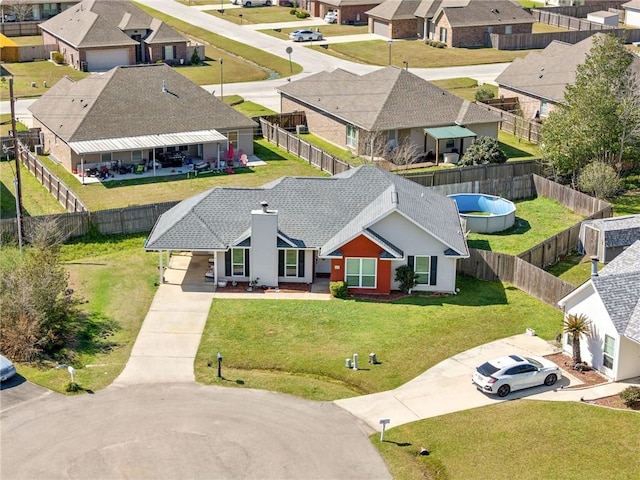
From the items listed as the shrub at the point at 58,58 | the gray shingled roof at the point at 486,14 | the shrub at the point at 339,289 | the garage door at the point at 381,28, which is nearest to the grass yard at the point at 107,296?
the shrub at the point at 339,289

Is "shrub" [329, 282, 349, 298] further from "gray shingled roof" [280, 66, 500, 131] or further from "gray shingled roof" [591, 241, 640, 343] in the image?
"gray shingled roof" [280, 66, 500, 131]

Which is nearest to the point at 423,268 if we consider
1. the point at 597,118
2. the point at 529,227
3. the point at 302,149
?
the point at 529,227

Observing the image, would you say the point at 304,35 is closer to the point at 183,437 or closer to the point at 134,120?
the point at 134,120


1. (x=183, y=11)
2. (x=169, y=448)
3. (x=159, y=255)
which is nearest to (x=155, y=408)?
(x=169, y=448)

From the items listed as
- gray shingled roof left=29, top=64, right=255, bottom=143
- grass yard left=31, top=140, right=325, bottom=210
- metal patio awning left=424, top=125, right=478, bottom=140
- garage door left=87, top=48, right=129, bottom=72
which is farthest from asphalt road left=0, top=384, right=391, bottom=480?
garage door left=87, top=48, right=129, bottom=72

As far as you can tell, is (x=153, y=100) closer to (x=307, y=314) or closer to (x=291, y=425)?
(x=307, y=314)
